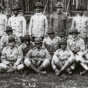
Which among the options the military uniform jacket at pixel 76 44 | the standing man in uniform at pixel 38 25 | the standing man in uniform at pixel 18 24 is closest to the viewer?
the military uniform jacket at pixel 76 44

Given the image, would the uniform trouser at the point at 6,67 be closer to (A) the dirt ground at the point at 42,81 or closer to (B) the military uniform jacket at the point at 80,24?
(A) the dirt ground at the point at 42,81

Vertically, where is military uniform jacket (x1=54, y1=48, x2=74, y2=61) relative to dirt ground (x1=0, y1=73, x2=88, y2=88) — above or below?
above

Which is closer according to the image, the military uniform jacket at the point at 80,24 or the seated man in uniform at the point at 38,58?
the seated man in uniform at the point at 38,58

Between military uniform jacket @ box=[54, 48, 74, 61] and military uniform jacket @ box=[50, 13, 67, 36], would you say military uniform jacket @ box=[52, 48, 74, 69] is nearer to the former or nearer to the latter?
military uniform jacket @ box=[54, 48, 74, 61]

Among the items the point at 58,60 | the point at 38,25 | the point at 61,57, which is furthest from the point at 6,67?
the point at 38,25

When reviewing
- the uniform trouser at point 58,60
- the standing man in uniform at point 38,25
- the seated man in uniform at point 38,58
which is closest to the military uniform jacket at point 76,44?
the uniform trouser at point 58,60

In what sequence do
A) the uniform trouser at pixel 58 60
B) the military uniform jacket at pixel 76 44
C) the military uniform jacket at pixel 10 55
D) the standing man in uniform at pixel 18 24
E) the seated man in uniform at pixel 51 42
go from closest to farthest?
1. the uniform trouser at pixel 58 60
2. the military uniform jacket at pixel 10 55
3. the military uniform jacket at pixel 76 44
4. the seated man in uniform at pixel 51 42
5. the standing man in uniform at pixel 18 24

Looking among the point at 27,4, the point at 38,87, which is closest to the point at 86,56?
the point at 38,87

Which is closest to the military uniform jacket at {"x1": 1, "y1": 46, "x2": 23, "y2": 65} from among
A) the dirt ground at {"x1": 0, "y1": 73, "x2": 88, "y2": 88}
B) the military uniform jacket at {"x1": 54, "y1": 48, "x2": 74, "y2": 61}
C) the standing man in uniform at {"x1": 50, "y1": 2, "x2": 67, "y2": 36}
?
the dirt ground at {"x1": 0, "y1": 73, "x2": 88, "y2": 88}
